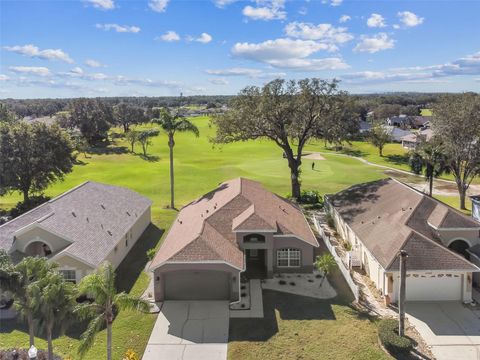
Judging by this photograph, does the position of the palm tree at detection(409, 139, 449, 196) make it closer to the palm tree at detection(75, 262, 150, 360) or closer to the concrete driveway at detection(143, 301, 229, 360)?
the concrete driveway at detection(143, 301, 229, 360)

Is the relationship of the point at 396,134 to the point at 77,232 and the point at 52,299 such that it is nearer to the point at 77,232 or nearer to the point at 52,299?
the point at 77,232

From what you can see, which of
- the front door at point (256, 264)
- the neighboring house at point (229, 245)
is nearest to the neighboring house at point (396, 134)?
the neighboring house at point (229, 245)

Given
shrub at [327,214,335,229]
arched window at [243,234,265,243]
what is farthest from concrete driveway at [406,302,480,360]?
shrub at [327,214,335,229]

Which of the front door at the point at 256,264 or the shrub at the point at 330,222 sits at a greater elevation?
the shrub at the point at 330,222

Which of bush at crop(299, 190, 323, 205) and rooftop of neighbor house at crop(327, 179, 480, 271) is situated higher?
rooftop of neighbor house at crop(327, 179, 480, 271)

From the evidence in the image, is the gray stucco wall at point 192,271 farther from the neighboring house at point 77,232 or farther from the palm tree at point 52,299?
the palm tree at point 52,299

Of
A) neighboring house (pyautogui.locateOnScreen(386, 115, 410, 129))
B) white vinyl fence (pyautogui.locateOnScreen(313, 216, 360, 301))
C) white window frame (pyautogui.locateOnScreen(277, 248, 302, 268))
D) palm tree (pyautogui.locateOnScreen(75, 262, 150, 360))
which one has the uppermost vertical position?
neighboring house (pyautogui.locateOnScreen(386, 115, 410, 129))

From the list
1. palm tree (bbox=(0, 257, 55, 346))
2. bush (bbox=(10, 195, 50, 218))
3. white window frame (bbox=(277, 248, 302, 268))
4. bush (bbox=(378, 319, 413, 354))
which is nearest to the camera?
palm tree (bbox=(0, 257, 55, 346))
